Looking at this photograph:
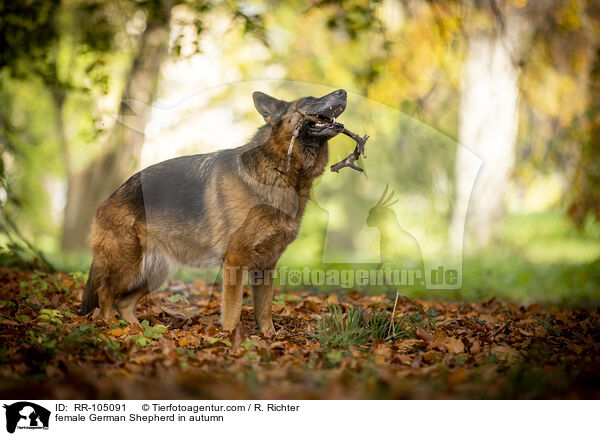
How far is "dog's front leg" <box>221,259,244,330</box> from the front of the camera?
463cm

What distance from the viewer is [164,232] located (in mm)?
5191

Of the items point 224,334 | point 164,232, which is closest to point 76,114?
point 164,232

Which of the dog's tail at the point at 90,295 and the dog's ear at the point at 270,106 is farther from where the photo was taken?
the dog's tail at the point at 90,295

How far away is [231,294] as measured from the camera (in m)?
4.63

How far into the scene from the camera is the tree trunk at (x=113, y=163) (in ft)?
35.7

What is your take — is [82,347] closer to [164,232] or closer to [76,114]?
[164,232]

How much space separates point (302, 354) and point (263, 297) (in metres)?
1.12

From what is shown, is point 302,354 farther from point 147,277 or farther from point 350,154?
point 147,277

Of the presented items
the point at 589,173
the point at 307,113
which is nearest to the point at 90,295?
the point at 307,113

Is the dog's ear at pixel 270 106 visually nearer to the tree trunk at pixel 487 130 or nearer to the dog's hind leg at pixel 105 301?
the dog's hind leg at pixel 105 301
